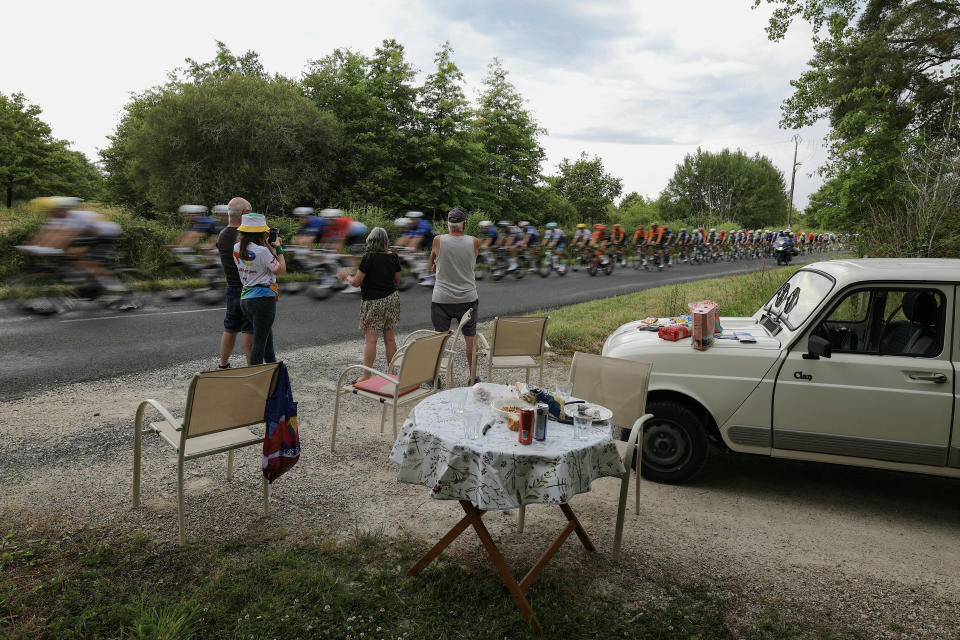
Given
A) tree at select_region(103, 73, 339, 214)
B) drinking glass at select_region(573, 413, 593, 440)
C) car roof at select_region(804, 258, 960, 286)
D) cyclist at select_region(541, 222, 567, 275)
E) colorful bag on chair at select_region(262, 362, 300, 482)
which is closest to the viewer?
drinking glass at select_region(573, 413, 593, 440)

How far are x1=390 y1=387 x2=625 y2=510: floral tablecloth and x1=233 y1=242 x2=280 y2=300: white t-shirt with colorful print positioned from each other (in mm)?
3483

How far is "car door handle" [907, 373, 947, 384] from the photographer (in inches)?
151

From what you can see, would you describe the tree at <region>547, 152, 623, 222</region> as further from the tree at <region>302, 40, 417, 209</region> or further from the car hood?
the car hood

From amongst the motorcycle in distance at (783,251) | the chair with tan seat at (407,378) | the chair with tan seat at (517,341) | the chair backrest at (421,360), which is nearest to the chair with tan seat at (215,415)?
the chair with tan seat at (407,378)

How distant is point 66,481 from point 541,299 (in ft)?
39.4

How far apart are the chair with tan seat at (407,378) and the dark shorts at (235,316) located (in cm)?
221

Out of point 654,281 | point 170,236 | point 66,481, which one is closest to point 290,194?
point 170,236

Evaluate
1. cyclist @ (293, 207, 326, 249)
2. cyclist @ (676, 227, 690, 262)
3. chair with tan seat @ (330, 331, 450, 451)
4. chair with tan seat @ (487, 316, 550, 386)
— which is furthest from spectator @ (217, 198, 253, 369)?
cyclist @ (676, 227, 690, 262)

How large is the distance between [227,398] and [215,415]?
133mm

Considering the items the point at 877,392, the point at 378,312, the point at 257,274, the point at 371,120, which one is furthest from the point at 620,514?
the point at 371,120

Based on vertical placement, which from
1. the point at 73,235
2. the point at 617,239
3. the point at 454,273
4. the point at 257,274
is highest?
the point at 617,239

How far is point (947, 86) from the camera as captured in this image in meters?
19.8

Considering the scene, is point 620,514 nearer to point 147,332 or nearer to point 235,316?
point 235,316

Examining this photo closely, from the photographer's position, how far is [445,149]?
37781 millimetres
